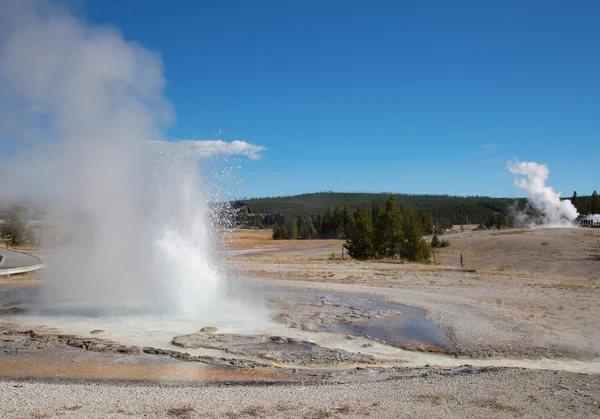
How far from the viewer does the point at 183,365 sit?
1052cm

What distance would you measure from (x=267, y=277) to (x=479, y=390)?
787 inches

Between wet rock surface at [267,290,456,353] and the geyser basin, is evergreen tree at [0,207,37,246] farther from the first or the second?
wet rock surface at [267,290,456,353]

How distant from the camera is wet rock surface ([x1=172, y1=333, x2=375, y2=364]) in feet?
36.5

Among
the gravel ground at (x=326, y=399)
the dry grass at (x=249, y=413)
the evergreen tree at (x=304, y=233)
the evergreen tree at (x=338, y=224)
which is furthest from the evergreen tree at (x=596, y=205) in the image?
the dry grass at (x=249, y=413)

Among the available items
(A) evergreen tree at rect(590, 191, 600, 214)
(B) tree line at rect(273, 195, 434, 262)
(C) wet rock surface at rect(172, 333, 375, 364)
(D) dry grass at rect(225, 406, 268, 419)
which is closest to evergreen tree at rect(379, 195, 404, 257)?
(B) tree line at rect(273, 195, 434, 262)

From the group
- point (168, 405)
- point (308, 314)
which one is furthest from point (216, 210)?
point (168, 405)

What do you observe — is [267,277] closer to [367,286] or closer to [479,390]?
[367,286]

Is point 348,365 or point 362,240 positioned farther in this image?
point 362,240

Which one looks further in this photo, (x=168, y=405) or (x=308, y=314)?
(x=308, y=314)

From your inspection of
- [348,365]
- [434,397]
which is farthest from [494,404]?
[348,365]

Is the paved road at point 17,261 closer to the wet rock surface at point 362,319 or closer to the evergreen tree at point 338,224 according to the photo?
the wet rock surface at point 362,319

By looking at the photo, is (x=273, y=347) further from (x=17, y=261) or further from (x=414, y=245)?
(x=414, y=245)

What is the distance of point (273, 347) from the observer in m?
12.1

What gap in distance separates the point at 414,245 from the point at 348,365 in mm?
31366
